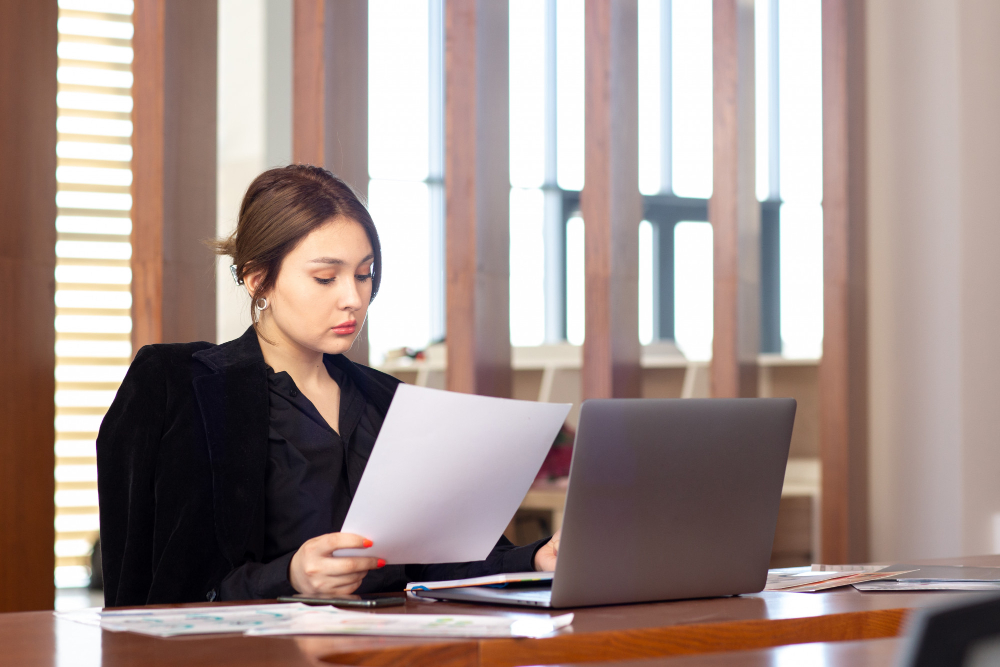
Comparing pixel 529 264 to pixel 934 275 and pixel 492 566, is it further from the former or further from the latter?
pixel 492 566

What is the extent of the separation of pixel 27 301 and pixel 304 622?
1447 mm

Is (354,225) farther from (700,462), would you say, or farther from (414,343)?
(414,343)

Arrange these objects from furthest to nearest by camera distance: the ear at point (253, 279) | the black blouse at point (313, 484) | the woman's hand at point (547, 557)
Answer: the ear at point (253, 279)
the black blouse at point (313, 484)
the woman's hand at point (547, 557)

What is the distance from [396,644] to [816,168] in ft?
28.3

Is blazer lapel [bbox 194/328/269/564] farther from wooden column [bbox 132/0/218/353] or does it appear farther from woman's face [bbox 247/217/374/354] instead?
wooden column [bbox 132/0/218/353]

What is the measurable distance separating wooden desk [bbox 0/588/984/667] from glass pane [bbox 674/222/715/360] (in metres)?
7.52

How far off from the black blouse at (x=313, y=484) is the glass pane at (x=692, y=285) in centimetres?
714

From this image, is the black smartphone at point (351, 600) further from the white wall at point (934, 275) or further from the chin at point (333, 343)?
the white wall at point (934, 275)

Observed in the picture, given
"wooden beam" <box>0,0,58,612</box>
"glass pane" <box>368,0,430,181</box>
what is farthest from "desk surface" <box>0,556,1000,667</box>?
"glass pane" <box>368,0,430,181</box>

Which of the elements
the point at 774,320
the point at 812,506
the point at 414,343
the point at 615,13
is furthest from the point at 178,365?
the point at 774,320

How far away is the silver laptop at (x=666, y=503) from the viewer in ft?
3.34

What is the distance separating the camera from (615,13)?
303cm

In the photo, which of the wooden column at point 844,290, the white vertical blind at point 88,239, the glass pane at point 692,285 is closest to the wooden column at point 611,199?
the wooden column at point 844,290

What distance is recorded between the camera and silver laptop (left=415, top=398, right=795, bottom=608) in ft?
3.34
